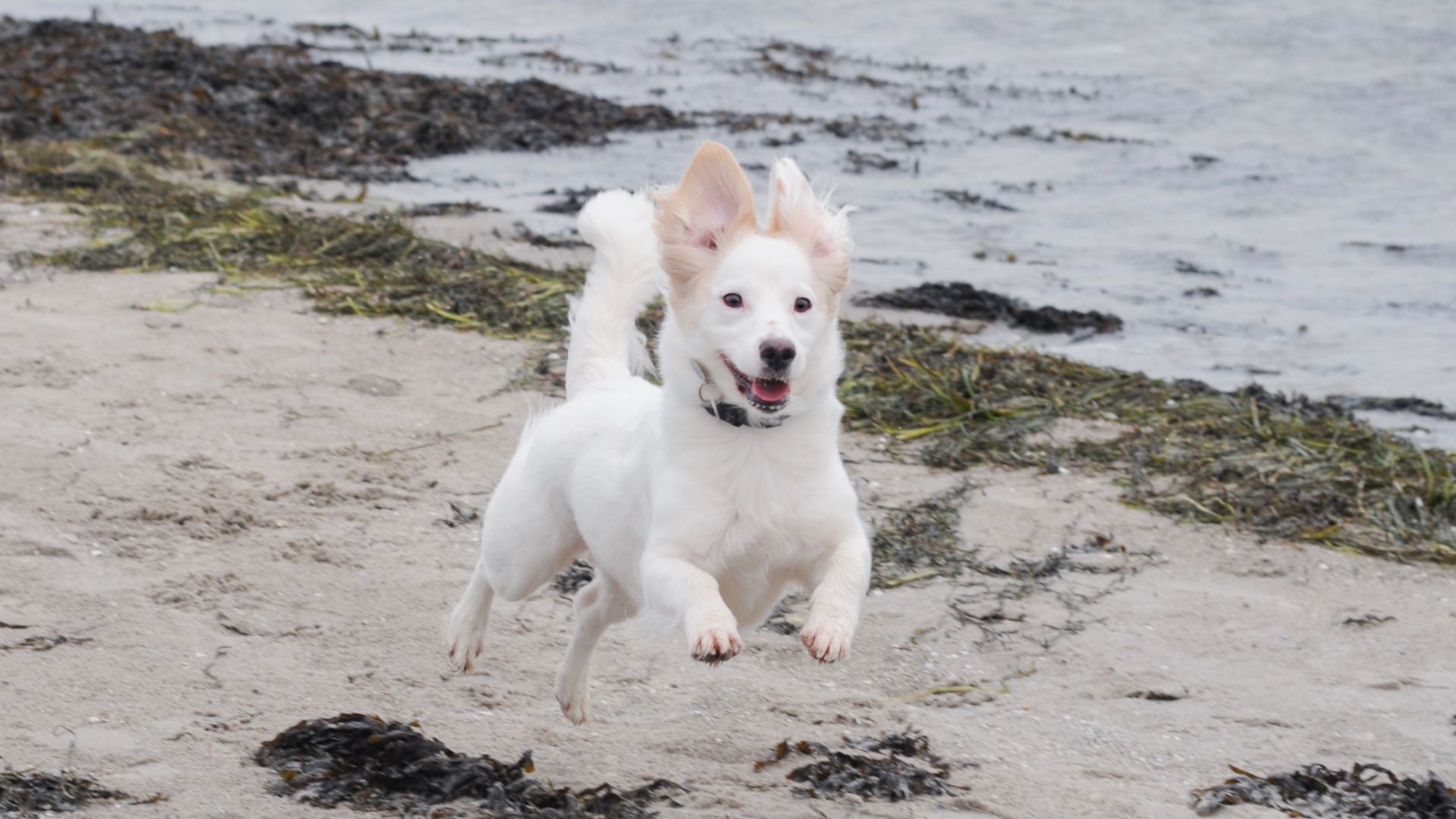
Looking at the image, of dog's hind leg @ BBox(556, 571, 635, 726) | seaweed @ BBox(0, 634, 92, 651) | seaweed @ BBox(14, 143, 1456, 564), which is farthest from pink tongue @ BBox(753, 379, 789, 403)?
seaweed @ BBox(14, 143, 1456, 564)

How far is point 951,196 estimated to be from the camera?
13.4 metres

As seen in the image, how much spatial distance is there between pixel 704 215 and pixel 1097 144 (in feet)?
42.6

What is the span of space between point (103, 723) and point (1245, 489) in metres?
4.44

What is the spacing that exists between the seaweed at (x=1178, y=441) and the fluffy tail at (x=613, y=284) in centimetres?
224

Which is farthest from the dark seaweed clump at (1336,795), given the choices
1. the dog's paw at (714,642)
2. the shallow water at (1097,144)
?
the shallow water at (1097,144)

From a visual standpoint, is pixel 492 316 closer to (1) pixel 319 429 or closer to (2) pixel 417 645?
(1) pixel 319 429

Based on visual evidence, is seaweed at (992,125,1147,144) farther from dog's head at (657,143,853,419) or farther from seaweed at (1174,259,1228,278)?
dog's head at (657,143,853,419)

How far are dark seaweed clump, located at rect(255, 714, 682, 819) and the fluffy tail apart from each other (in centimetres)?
124

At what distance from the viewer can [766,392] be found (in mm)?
3734

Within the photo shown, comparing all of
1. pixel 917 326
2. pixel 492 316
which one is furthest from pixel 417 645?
pixel 917 326

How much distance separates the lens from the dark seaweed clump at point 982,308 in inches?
366

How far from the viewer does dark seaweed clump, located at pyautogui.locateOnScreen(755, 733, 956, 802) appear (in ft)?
12.9

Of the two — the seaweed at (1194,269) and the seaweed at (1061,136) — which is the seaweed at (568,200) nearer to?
the seaweed at (1194,269)

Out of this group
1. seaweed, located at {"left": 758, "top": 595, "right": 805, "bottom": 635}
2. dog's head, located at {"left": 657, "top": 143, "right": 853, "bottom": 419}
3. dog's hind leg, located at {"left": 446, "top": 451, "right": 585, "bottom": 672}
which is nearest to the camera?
dog's head, located at {"left": 657, "top": 143, "right": 853, "bottom": 419}
